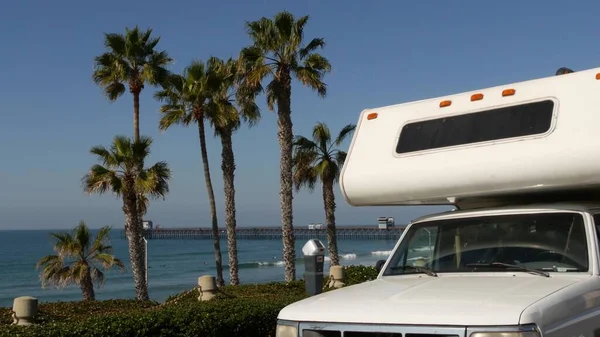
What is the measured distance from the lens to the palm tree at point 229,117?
26.9m

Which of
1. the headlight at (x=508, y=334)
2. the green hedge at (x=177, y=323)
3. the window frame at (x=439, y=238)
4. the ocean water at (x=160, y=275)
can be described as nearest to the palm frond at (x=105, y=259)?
the green hedge at (x=177, y=323)

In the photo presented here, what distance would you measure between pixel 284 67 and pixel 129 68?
5.76 m

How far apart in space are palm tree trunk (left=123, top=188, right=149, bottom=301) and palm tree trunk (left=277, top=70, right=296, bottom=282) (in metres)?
4.97

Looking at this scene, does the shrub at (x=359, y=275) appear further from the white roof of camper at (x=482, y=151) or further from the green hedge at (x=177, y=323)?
the white roof of camper at (x=482, y=151)

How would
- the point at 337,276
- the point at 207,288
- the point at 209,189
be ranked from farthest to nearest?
the point at 209,189 → the point at 337,276 → the point at 207,288

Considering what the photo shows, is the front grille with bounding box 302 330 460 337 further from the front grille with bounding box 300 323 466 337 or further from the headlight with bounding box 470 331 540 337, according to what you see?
the headlight with bounding box 470 331 540 337

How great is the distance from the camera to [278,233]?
145500 millimetres

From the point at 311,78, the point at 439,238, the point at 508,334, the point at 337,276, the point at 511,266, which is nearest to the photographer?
the point at 508,334

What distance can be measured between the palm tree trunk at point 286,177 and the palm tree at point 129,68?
4.70 metres

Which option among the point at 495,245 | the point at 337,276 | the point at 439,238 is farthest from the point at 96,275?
the point at 495,245

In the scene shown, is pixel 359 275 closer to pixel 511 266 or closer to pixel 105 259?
pixel 105 259

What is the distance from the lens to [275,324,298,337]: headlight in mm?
5184

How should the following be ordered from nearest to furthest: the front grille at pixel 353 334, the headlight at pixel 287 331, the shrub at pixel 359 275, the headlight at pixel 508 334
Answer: the headlight at pixel 508 334 < the front grille at pixel 353 334 < the headlight at pixel 287 331 < the shrub at pixel 359 275

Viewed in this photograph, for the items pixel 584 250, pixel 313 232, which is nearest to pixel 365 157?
pixel 584 250
